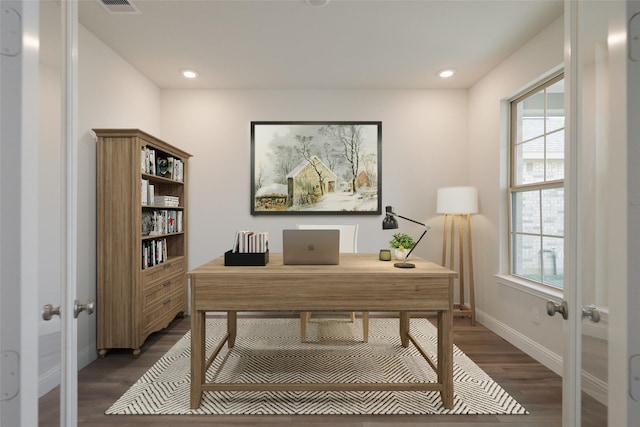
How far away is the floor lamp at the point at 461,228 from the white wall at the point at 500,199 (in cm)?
12

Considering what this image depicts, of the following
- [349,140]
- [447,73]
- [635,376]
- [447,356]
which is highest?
[447,73]

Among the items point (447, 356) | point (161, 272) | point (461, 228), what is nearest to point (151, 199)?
point (161, 272)

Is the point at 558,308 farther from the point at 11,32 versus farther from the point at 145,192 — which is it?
the point at 145,192

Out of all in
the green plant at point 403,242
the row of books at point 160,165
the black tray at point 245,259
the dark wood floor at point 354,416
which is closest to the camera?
the dark wood floor at point 354,416

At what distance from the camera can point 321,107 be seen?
3824 mm

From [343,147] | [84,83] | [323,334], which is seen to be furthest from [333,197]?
[84,83]

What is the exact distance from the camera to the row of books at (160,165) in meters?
2.80

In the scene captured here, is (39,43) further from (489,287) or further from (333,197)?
(489,287)

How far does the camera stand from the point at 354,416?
1.83 metres

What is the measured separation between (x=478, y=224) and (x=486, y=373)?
1.64 m

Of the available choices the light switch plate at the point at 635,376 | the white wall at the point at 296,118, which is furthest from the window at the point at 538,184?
the light switch plate at the point at 635,376

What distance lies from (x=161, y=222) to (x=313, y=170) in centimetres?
171

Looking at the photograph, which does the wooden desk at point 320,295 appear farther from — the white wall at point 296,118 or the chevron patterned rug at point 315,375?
the white wall at point 296,118

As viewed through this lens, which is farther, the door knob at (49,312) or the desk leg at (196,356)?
the desk leg at (196,356)
